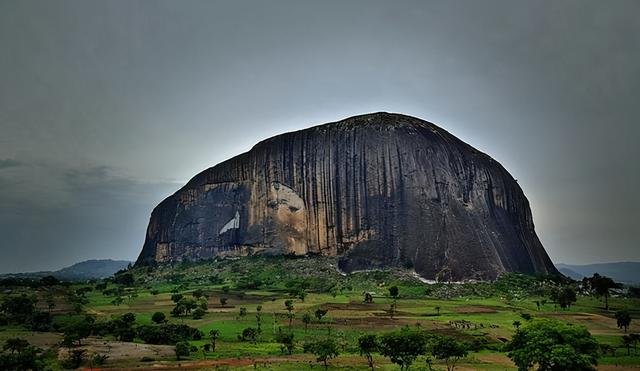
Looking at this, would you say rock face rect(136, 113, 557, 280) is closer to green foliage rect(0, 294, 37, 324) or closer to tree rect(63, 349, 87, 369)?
green foliage rect(0, 294, 37, 324)

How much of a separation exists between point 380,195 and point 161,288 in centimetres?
4574

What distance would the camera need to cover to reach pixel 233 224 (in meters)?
115

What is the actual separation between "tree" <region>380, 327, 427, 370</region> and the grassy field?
124 cm

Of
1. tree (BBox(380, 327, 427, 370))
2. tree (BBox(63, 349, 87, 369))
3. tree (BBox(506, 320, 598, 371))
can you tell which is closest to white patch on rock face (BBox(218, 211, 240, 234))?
tree (BBox(63, 349, 87, 369))

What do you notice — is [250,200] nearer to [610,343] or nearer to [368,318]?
[368,318]

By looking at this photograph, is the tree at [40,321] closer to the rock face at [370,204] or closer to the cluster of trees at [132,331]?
the cluster of trees at [132,331]

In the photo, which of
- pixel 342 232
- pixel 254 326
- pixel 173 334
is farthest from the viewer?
pixel 342 232

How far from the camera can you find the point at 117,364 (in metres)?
38.1

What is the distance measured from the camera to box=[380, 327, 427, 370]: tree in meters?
34.8

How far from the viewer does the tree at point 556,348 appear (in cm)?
2800

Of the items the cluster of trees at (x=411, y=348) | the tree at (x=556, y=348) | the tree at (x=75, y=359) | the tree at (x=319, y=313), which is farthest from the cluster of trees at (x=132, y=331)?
the tree at (x=556, y=348)

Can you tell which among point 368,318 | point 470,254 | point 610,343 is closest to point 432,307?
point 368,318

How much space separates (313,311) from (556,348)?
35762 mm

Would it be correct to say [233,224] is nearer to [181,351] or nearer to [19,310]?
[19,310]
